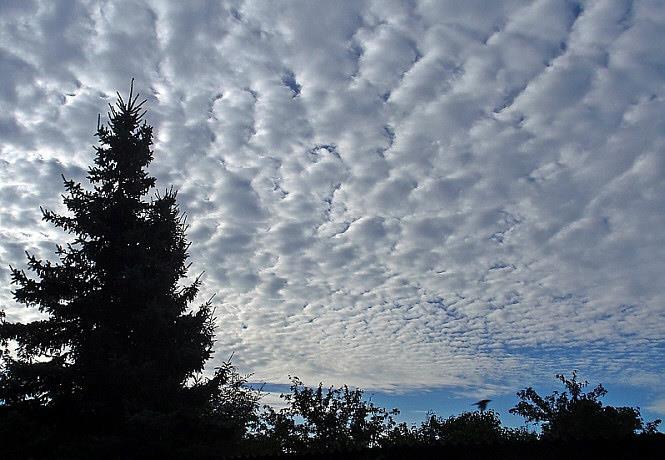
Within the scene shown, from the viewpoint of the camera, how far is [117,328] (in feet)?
53.4

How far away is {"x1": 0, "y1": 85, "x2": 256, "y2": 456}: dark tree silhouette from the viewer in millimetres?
14773

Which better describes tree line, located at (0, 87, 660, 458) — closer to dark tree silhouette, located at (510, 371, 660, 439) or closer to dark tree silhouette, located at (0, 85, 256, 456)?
dark tree silhouette, located at (0, 85, 256, 456)

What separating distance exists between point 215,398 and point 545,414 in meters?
34.4

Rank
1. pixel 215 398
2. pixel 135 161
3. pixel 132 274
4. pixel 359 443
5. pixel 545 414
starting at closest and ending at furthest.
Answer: pixel 132 274
pixel 215 398
pixel 135 161
pixel 359 443
pixel 545 414

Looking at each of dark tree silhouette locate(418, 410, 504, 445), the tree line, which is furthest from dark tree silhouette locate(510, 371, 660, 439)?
the tree line

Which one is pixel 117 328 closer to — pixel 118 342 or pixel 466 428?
pixel 118 342

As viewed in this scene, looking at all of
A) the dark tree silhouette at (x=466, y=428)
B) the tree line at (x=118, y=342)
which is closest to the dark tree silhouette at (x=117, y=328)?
the tree line at (x=118, y=342)

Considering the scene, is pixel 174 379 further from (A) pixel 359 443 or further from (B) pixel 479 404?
(B) pixel 479 404

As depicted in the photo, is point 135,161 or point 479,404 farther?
point 479,404

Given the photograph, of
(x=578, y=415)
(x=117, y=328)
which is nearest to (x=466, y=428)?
(x=578, y=415)

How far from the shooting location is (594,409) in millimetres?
38938

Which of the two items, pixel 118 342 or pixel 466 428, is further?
pixel 466 428

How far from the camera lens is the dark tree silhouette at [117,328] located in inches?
582

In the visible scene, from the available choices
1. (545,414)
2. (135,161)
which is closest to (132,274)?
(135,161)
